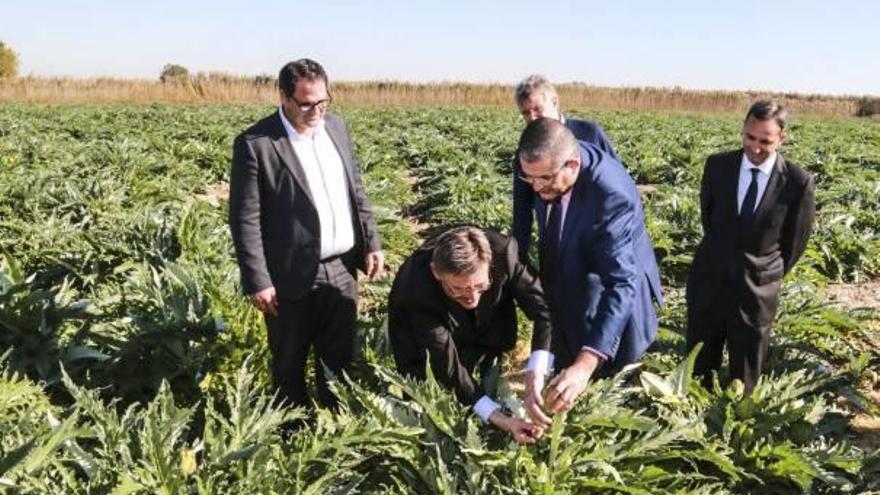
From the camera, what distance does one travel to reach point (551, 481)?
2.64m

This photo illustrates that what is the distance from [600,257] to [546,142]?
54 centimetres

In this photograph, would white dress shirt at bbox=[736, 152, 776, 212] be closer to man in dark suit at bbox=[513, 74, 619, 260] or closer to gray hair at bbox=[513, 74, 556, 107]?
man in dark suit at bbox=[513, 74, 619, 260]

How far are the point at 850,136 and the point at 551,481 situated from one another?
21647 millimetres

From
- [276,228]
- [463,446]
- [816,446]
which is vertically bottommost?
[816,446]

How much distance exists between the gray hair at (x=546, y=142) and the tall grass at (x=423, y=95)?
138ft

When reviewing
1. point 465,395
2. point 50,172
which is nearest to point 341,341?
point 465,395

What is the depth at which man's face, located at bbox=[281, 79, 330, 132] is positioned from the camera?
309 centimetres

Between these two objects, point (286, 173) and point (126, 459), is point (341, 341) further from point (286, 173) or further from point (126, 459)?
point (126, 459)

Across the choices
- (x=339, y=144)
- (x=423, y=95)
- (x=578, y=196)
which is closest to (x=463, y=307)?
(x=578, y=196)

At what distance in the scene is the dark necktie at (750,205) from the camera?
3.45 metres

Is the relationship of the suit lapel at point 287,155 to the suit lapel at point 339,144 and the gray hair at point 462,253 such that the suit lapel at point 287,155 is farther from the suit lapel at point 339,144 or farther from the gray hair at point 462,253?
the gray hair at point 462,253

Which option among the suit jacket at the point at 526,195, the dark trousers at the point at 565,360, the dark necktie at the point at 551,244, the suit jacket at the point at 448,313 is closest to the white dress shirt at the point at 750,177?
the suit jacket at the point at 526,195

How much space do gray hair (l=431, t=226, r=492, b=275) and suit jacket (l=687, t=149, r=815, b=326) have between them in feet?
5.07

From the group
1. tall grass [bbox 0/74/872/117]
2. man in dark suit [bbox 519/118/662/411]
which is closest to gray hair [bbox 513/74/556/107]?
man in dark suit [bbox 519/118/662/411]
